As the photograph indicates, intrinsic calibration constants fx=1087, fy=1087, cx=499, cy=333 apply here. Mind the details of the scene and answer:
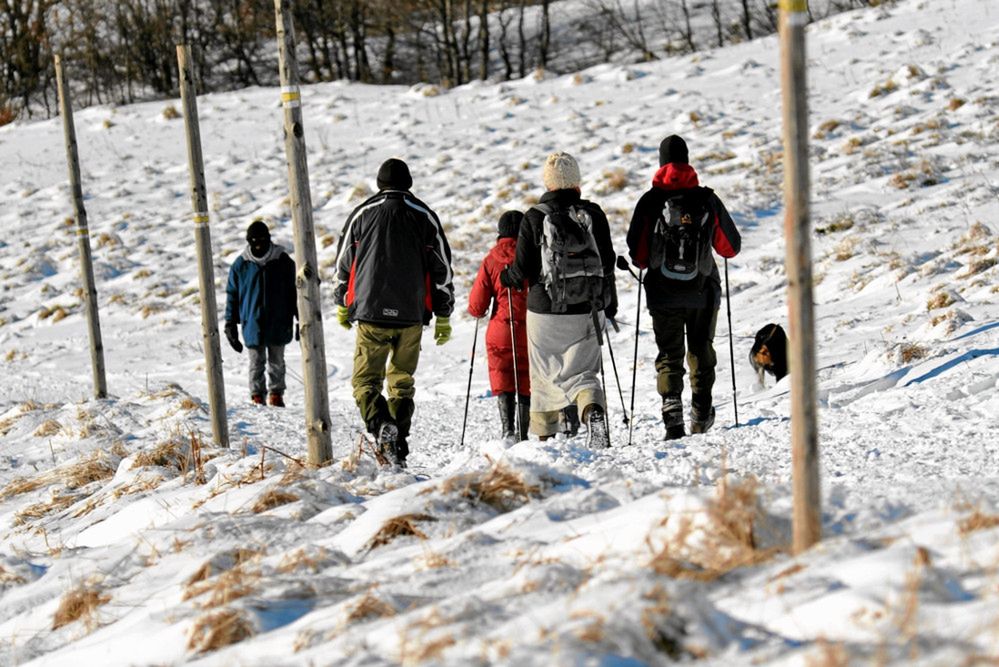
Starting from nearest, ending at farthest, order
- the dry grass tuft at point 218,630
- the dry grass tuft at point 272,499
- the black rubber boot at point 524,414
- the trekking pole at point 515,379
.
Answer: the dry grass tuft at point 218,630
the dry grass tuft at point 272,499
the trekking pole at point 515,379
the black rubber boot at point 524,414

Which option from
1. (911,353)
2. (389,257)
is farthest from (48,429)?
(911,353)

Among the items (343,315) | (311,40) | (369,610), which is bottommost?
(369,610)

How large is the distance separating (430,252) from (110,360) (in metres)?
8.09

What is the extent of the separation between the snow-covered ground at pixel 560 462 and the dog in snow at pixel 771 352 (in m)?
0.19

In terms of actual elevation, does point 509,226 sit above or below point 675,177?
below

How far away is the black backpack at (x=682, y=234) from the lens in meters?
6.80

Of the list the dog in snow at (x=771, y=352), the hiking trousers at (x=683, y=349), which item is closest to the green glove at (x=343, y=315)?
the hiking trousers at (x=683, y=349)

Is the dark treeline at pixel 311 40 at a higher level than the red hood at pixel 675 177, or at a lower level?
higher

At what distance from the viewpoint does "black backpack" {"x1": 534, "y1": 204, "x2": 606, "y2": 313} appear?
259 inches

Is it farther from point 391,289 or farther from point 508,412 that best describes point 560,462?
point 508,412

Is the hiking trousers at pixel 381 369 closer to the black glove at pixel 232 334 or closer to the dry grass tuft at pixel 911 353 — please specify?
the dry grass tuft at pixel 911 353

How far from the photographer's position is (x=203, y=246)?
7.91 meters

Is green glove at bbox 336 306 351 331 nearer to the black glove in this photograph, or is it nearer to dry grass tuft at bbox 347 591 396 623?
dry grass tuft at bbox 347 591 396 623

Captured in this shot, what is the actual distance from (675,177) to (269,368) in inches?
213
